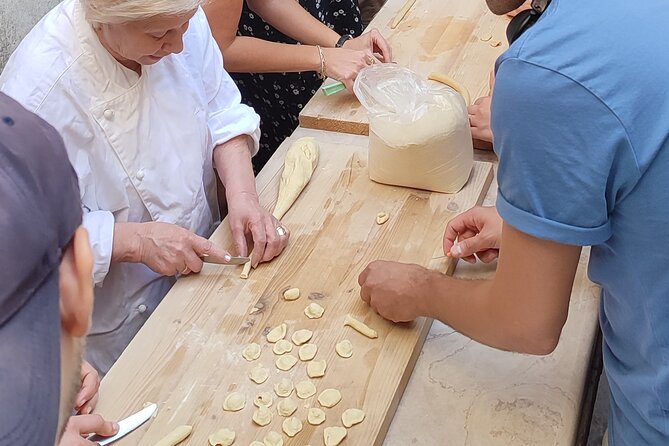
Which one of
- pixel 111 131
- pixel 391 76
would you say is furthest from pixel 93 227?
pixel 391 76

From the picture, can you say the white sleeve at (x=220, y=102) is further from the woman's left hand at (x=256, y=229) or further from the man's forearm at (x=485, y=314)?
the man's forearm at (x=485, y=314)

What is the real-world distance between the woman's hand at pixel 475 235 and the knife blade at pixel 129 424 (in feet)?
1.95

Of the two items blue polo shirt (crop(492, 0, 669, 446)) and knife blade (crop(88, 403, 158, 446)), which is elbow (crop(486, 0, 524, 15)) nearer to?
blue polo shirt (crop(492, 0, 669, 446))

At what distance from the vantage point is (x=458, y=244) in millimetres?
1345

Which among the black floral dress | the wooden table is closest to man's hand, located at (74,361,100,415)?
the wooden table

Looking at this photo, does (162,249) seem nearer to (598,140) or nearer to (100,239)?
(100,239)

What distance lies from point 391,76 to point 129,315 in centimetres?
77

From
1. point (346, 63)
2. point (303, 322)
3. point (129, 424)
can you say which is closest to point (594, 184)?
point (303, 322)

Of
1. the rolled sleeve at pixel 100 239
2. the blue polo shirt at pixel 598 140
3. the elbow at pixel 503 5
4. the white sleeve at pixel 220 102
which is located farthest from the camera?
the white sleeve at pixel 220 102

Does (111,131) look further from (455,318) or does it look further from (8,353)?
(8,353)

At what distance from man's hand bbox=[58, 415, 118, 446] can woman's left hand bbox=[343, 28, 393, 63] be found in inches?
47.4

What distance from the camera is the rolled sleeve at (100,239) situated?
51.5 inches

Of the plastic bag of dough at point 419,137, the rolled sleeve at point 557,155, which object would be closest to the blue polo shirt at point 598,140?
the rolled sleeve at point 557,155

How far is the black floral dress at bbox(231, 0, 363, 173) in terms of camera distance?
225 centimetres
